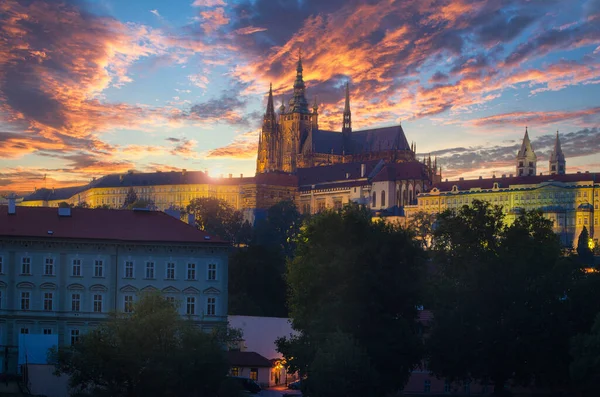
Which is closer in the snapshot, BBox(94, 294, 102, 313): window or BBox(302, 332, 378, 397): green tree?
BBox(302, 332, 378, 397): green tree

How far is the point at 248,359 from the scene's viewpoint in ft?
268

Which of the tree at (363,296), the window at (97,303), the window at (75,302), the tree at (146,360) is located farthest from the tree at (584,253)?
the tree at (146,360)

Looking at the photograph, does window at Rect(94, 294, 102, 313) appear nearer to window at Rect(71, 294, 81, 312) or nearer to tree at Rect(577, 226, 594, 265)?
window at Rect(71, 294, 81, 312)

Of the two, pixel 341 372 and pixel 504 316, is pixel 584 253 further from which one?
pixel 341 372

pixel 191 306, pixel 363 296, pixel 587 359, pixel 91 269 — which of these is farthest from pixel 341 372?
pixel 91 269

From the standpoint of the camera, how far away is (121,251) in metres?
76.1

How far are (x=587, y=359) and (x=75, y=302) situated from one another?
3364 cm

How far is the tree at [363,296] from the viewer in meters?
69.6

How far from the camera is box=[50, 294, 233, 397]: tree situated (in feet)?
191

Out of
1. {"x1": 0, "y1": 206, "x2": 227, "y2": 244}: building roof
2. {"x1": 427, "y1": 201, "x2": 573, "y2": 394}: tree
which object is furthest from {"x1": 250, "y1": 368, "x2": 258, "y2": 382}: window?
{"x1": 427, "y1": 201, "x2": 573, "y2": 394}: tree

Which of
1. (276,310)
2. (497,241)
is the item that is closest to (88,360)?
(497,241)

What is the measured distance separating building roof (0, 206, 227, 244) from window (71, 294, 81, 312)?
399 cm

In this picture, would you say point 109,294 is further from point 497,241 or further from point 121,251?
point 497,241

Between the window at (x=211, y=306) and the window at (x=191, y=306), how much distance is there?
94 centimetres
